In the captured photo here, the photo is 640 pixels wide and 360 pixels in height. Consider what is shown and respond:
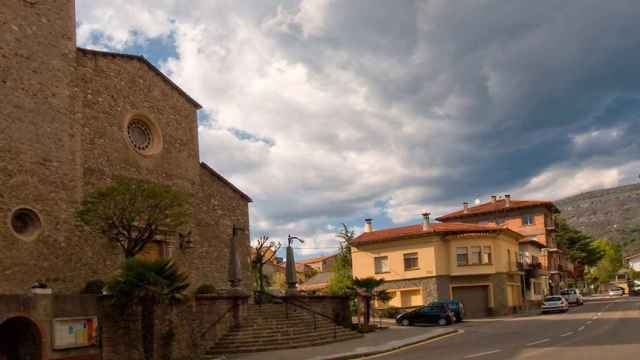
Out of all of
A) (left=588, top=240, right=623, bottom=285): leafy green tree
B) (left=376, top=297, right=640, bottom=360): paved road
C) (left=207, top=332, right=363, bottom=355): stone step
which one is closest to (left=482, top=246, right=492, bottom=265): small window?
(left=376, top=297, right=640, bottom=360): paved road

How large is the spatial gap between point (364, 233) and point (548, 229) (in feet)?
89.8

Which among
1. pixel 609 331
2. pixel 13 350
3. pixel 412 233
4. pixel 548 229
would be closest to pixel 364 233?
pixel 412 233

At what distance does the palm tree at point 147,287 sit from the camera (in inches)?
684

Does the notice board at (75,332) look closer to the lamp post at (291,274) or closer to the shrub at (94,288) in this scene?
the shrub at (94,288)

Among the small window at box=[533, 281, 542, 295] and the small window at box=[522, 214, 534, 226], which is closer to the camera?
the small window at box=[533, 281, 542, 295]

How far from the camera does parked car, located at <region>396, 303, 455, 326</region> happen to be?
35750 mm

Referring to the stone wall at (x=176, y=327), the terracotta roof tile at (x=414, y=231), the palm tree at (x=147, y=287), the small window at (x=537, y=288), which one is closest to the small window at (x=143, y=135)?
the stone wall at (x=176, y=327)

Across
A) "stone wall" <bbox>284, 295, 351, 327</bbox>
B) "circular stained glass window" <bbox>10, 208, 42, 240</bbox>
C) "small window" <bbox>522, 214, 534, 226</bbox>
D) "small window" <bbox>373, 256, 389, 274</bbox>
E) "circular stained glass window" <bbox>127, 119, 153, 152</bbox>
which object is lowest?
"stone wall" <bbox>284, 295, 351, 327</bbox>

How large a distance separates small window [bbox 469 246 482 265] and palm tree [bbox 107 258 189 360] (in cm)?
3214

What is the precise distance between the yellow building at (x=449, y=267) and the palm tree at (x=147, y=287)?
30.9m

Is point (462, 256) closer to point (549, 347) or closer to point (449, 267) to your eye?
point (449, 267)

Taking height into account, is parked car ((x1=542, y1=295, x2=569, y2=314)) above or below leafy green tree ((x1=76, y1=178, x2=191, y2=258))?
below

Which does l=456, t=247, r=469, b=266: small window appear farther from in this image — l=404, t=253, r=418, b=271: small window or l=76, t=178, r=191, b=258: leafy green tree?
l=76, t=178, r=191, b=258: leafy green tree

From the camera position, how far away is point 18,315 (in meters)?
16.4
